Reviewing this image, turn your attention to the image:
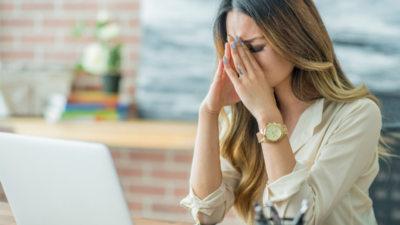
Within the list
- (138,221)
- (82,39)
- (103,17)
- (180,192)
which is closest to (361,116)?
(138,221)

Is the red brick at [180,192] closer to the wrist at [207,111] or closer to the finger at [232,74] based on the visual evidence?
the wrist at [207,111]

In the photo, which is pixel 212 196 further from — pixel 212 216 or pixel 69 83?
pixel 69 83

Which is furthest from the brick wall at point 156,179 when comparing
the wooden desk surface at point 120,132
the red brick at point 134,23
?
the red brick at point 134,23

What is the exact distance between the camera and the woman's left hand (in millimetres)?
1021

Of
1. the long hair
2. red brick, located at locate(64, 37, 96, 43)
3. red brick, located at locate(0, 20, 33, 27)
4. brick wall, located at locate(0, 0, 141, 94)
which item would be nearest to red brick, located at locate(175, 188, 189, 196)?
brick wall, located at locate(0, 0, 141, 94)

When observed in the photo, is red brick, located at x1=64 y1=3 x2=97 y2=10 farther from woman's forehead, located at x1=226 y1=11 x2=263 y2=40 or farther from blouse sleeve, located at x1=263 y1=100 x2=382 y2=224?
blouse sleeve, located at x1=263 y1=100 x2=382 y2=224

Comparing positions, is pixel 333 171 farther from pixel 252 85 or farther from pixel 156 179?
pixel 156 179

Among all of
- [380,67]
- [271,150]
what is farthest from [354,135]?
[380,67]

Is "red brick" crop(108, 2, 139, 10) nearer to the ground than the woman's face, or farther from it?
farther from it

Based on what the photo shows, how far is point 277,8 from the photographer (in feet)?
3.41

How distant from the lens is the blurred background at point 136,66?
206cm

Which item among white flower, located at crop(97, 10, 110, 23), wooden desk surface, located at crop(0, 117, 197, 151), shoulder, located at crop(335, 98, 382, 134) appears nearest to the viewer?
shoulder, located at crop(335, 98, 382, 134)

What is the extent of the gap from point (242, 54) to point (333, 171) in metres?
0.42

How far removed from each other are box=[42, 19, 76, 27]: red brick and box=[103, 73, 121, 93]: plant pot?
0.52m
